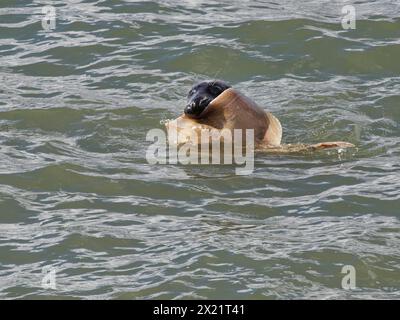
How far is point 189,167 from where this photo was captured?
9.53 m

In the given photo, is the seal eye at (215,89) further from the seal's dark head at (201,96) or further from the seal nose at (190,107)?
the seal nose at (190,107)

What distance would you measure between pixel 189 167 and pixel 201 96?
57 cm

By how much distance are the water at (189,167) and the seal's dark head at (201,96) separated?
459 millimetres

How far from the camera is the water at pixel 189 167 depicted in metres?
7.86

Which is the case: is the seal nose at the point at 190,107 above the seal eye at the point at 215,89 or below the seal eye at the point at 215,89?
below

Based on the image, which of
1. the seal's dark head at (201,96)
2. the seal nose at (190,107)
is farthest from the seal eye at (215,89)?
the seal nose at (190,107)

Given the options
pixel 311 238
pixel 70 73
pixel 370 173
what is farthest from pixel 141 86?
pixel 311 238

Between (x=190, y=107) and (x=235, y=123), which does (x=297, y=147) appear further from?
(x=190, y=107)

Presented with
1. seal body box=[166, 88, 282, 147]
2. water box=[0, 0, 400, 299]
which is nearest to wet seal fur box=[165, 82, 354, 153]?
seal body box=[166, 88, 282, 147]

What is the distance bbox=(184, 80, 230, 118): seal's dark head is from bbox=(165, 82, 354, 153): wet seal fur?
0.11ft

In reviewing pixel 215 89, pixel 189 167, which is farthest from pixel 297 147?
pixel 189 167

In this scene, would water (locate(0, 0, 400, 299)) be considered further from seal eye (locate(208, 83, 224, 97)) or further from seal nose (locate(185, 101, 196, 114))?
seal eye (locate(208, 83, 224, 97))

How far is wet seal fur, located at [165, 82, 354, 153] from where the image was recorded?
9625mm
